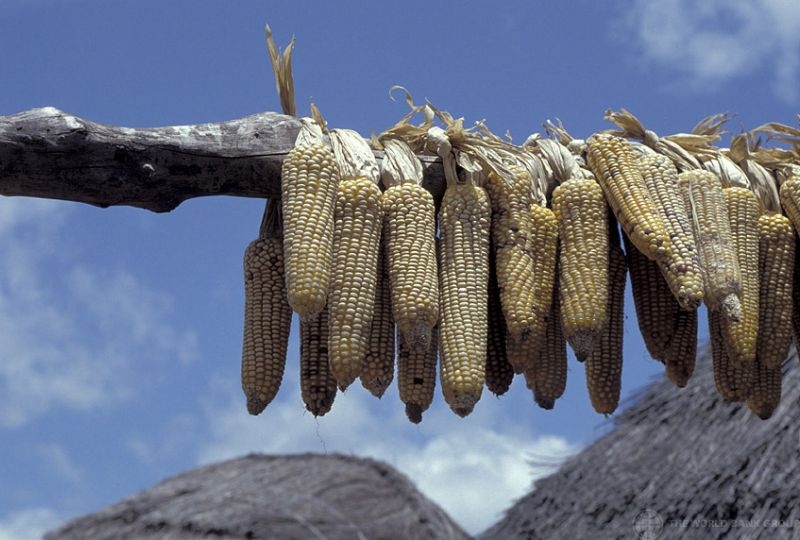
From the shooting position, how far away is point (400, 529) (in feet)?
26.7

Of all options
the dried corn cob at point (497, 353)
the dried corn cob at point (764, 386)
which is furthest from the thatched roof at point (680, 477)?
the dried corn cob at point (497, 353)

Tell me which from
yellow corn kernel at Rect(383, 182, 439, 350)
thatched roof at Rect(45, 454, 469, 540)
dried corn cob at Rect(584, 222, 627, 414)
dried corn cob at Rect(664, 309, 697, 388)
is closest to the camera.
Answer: yellow corn kernel at Rect(383, 182, 439, 350)

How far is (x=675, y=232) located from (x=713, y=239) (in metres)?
0.23

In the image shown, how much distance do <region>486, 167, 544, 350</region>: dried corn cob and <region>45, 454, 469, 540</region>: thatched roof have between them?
14.4 ft

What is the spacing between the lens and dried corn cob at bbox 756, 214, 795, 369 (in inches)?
177

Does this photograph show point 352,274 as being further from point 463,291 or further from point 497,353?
point 497,353

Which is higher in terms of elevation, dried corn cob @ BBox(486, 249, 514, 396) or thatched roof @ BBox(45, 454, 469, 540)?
dried corn cob @ BBox(486, 249, 514, 396)

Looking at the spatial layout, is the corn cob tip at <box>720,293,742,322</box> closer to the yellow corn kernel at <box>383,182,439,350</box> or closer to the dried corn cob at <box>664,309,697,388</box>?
the dried corn cob at <box>664,309,697,388</box>

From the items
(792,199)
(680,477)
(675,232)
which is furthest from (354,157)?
(680,477)

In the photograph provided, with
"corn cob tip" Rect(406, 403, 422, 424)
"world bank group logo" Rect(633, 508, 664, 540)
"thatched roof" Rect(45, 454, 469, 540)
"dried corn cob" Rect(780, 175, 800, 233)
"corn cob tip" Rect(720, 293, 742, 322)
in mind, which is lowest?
"world bank group logo" Rect(633, 508, 664, 540)

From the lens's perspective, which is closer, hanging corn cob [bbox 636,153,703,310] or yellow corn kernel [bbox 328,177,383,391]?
yellow corn kernel [bbox 328,177,383,391]

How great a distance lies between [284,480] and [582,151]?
494cm

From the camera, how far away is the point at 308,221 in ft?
12.0

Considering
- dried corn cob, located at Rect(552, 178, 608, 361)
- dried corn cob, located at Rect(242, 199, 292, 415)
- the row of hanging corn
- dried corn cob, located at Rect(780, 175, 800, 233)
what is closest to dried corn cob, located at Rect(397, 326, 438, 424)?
the row of hanging corn
